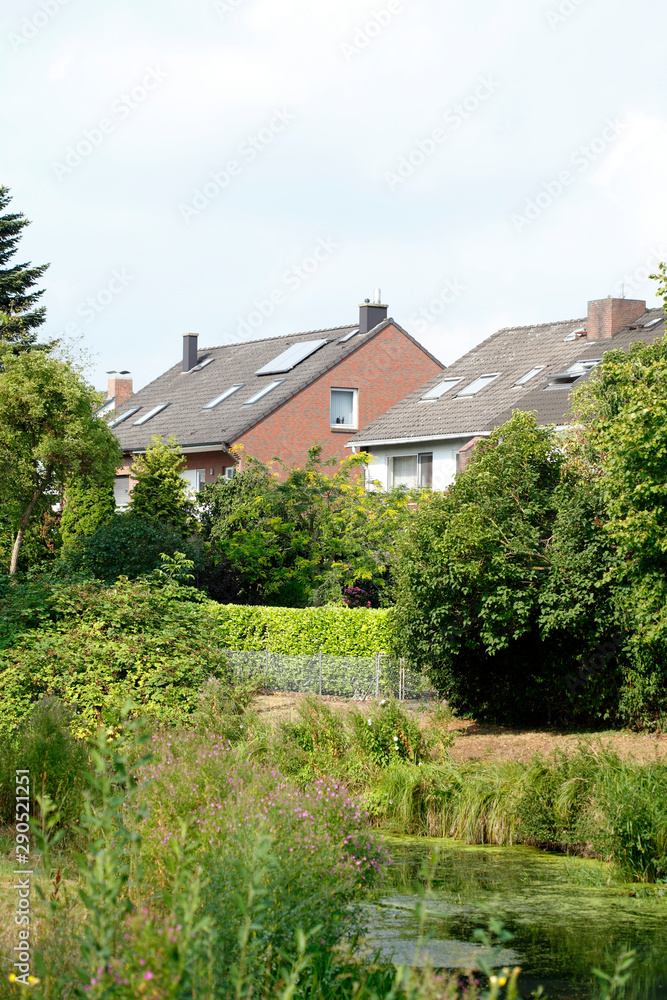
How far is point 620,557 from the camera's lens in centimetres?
1769

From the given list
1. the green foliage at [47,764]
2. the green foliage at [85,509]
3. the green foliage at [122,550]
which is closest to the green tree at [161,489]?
the green foliage at [85,509]

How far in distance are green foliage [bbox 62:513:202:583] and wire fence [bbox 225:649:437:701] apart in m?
3.75

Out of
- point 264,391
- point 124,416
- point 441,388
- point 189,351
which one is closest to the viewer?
point 441,388

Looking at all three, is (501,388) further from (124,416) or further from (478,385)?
(124,416)

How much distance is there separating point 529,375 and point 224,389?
1324 centimetres

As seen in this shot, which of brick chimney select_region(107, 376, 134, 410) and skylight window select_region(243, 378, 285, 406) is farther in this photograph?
brick chimney select_region(107, 376, 134, 410)

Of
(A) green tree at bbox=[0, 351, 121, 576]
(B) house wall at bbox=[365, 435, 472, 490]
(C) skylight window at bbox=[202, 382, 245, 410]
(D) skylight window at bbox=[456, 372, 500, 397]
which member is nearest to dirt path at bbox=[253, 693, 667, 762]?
(A) green tree at bbox=[0, 351, 121, 576]

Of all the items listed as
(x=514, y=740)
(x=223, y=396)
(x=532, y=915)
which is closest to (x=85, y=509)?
(x=223, y=396)

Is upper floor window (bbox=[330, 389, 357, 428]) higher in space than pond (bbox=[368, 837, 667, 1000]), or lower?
higher

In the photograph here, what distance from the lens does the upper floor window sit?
43344 millimetres

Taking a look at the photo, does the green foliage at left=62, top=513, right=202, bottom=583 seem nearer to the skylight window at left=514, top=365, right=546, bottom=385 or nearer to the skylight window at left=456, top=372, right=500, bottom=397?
the skylight window at left=456, top=372, right=500, bottom=397

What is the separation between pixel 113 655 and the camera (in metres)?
17.0

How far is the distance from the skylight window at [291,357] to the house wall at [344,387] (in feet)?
8.88

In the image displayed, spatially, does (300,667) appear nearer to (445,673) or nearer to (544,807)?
(445,673)
